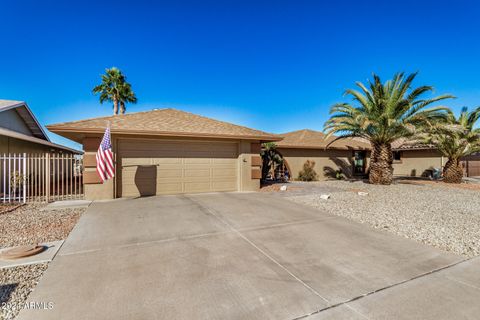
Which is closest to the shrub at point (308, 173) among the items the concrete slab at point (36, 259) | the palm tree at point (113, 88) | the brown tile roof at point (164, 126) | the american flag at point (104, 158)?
the brown tile roof at point (164, 126)

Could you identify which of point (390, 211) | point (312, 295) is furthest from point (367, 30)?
point (312, 295)

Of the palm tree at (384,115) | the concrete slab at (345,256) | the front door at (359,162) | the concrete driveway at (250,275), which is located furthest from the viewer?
the front door at (359,162)

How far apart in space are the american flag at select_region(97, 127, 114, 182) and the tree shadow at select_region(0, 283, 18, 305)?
5.28 m

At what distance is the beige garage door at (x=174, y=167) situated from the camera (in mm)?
9047

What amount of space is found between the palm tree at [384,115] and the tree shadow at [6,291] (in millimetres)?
12866

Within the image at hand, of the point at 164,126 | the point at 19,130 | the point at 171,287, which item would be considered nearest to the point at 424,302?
the point at 171,287

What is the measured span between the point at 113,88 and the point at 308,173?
74.2 ft

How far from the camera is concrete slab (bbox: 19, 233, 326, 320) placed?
91.0 inches

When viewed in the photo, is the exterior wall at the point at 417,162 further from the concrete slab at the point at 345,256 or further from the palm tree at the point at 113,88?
the palm tree at the point at 113,88

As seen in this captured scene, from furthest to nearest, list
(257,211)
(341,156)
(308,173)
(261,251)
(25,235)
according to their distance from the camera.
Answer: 1. (341,156)
2. (308,173)
3. (257,211)
4. (25,235)
5. (261,251)

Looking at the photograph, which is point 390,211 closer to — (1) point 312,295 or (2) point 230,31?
(1) point 312,295

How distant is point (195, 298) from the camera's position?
254 centimetres

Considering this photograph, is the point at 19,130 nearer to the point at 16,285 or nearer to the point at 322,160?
the point at 16,285

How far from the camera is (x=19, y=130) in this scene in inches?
571
